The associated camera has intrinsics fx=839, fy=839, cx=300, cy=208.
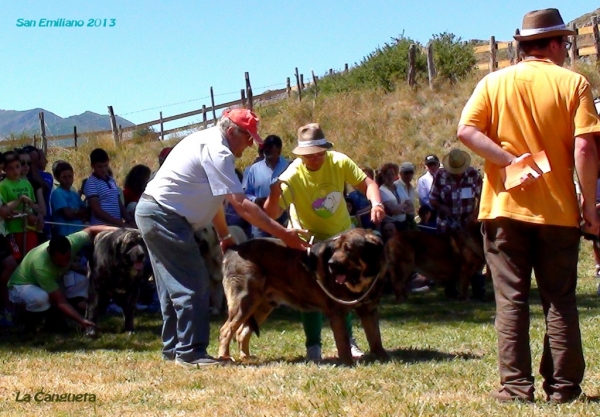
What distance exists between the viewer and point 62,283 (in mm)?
9516

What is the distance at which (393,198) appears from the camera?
515 inches

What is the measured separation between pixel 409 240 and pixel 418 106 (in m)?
14.6

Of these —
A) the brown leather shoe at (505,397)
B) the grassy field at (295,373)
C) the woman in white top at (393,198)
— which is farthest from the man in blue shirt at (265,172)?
the brown leather shoe at (505,397)

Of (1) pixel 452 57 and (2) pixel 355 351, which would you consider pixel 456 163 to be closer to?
(2) pixel 355 351

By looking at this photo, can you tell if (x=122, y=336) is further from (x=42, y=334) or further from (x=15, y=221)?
(x=15, y=221)

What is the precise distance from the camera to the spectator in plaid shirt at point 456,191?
39.2 feet

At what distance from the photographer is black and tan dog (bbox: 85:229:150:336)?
8.84 meters

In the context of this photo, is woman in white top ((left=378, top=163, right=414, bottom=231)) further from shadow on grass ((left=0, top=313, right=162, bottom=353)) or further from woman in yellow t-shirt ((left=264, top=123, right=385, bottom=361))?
woman in yellow t-shirt ((left=264, top=123, right=385, bottom=361))

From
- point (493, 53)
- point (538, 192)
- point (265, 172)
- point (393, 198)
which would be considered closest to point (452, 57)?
point (493, 53)

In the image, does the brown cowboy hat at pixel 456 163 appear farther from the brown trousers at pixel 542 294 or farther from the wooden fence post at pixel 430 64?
the wooden fence post at pixel 430 64

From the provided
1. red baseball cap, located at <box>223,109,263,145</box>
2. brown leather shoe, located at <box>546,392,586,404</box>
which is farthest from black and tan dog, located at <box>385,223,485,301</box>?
brown leather shoe, located at <box>546,392,586,404</box>

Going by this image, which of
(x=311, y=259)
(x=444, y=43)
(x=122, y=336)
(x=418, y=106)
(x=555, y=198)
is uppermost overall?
(x=444, y=43)

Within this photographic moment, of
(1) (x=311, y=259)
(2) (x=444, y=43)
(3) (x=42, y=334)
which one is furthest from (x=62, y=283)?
(2) (x=444, y=43)

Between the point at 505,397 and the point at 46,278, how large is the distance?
228 inches
